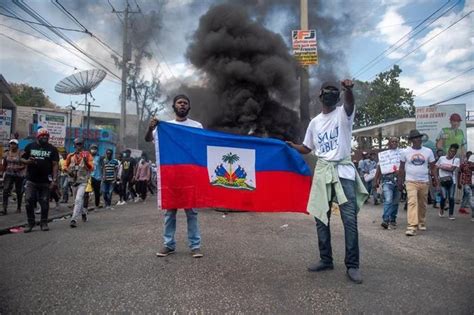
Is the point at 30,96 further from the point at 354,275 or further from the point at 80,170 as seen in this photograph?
the point at 354,275

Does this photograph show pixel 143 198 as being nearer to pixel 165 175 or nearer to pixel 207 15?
pixel 207 15

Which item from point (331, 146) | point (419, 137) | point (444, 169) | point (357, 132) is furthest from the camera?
point (357, 132)

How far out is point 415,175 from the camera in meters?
6.86

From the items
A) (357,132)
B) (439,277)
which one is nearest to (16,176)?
(439,277)

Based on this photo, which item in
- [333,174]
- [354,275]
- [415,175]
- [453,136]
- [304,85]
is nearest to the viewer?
[354,275]

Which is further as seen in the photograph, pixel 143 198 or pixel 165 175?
pixel 143 198

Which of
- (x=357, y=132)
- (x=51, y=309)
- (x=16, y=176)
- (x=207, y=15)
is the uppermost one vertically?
(x=207, y=15)

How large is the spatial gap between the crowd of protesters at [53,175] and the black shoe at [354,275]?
538cm

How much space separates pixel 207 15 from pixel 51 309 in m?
13.3

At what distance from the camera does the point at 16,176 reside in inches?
367

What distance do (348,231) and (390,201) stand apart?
433 cm

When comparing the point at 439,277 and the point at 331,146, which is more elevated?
the point at 331,146

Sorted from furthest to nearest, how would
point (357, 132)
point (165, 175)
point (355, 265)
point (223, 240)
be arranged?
point (357, 132) → point (223, 240) → point (165, 175) → point (355, 265)

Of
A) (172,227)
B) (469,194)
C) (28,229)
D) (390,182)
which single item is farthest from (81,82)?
(172,227)
